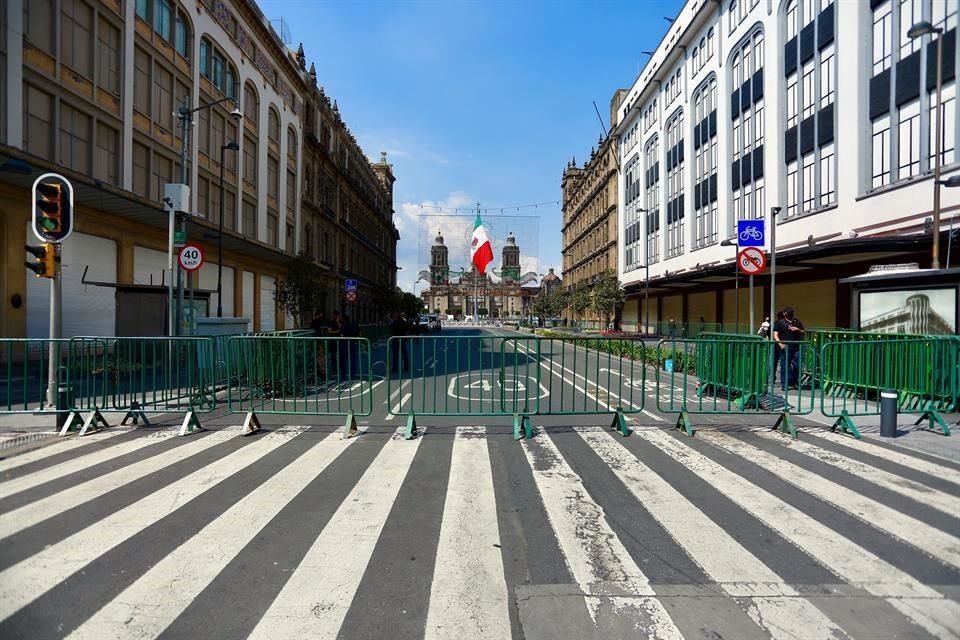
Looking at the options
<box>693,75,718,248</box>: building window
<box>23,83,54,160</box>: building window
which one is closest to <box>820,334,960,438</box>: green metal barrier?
<box>23,83,54,160</box>: building window

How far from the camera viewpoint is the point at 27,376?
7.12m

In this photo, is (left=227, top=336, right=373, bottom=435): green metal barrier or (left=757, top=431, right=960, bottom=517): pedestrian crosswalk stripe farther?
(left=227, top=336, right=373, bottom=435): green metal barrier

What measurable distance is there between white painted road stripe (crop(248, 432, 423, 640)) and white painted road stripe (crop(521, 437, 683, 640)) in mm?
1464

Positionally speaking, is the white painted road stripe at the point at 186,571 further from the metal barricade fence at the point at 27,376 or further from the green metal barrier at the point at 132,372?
the metal barricade fence at the point at 27,376

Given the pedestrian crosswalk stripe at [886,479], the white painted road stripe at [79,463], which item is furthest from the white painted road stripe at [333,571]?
the pedestrian crosswalk stripe at [886,479]

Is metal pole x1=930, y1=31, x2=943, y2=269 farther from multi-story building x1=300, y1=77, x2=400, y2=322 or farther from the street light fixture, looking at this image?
multi-story building x1=300, y1=77, x2=400, y2=322

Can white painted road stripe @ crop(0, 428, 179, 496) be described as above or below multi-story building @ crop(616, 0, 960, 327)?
below

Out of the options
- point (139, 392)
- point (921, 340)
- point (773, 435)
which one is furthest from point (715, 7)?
point (139, 392)

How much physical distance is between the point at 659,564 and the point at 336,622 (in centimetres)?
216

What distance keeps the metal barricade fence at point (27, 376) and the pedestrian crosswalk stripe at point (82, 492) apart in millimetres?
2786

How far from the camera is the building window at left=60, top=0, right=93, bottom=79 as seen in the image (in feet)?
51.2

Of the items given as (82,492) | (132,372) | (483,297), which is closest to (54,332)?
(132,372)

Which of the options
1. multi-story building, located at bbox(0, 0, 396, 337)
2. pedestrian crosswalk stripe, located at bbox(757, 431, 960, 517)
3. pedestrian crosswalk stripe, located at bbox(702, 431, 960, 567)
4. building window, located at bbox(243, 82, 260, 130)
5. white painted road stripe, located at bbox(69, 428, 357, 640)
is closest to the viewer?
white painted road stripe, located at bbox(69, 428, 357, 640)

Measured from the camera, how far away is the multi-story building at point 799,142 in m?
16.4
